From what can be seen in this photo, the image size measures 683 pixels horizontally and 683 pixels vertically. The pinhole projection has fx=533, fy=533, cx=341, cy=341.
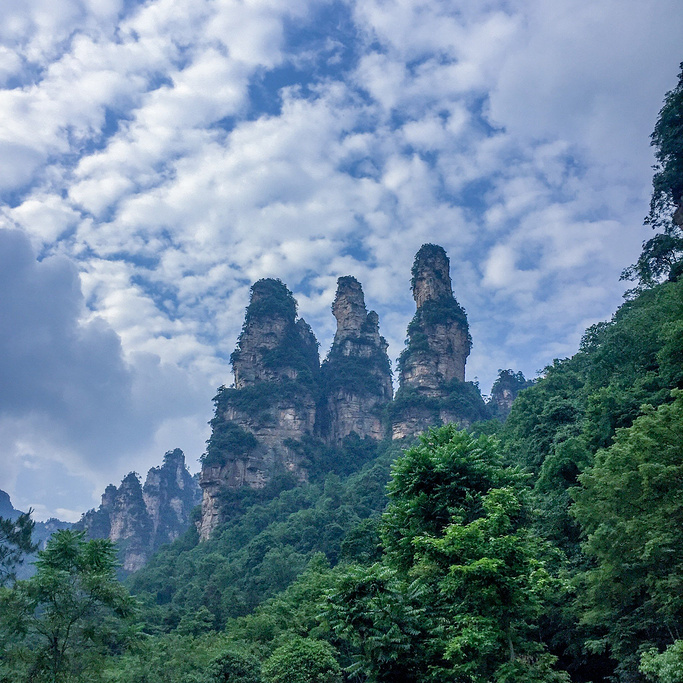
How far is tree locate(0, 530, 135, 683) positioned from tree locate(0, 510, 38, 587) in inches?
192

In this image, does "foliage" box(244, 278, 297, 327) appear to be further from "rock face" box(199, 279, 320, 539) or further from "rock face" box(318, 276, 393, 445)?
"rock face" box(318, 276, 393, 445)

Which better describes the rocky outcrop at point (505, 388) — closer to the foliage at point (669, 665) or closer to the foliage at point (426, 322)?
the foliage at point (426, 322)

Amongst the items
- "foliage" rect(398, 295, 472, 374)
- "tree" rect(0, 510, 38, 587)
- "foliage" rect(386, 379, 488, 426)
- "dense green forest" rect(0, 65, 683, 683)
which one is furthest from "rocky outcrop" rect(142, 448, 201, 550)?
"tree" rect(0, 510, 38, 587)

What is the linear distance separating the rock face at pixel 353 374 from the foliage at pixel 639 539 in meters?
63.3

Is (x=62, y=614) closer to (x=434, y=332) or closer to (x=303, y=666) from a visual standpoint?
(x=303, y=666)

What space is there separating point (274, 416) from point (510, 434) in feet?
145

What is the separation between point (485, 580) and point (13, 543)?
727 inches

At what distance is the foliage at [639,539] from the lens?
13117mm

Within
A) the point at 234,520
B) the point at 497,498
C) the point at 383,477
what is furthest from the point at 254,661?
the point at 234,520

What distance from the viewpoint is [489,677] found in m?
12.1

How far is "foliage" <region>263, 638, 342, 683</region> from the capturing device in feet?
57.9

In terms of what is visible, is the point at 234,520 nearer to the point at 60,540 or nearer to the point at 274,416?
the point at 274,416

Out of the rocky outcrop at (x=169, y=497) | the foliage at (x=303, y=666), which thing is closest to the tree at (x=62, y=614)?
the foliage at (x=303, y=666)

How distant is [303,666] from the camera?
17.8 meters
